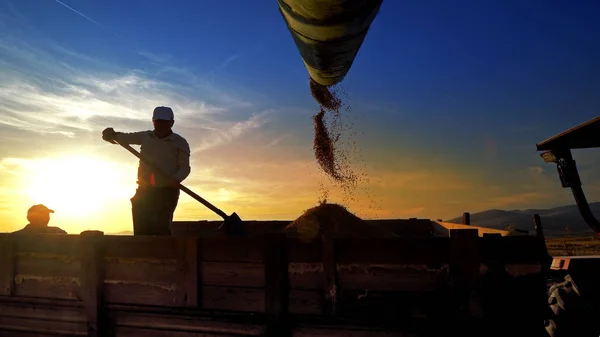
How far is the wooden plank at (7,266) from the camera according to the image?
13.1ft

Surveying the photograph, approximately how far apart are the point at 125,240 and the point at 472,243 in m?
2.81

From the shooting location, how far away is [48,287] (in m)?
3.82

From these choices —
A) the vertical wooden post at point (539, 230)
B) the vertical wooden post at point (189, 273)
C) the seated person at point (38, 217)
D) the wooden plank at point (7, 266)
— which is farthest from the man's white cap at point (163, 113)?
the vertical wooden post at point (539, 230)

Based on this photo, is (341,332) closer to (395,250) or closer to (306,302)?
(306,302)

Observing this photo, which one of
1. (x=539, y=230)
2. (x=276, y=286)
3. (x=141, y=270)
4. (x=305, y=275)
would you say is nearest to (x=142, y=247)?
(x=141, y=270)

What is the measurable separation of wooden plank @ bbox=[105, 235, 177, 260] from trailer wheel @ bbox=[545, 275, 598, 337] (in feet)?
12.2

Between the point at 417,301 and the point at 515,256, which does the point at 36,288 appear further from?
the point at 515,256

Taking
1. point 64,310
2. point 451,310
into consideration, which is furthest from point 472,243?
point 64,310

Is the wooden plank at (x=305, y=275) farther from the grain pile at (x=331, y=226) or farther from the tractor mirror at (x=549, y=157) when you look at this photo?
the tractor mirror at (x=549, y=157)

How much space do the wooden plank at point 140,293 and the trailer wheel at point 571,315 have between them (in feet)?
12.0

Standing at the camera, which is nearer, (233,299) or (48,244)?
(233,299)

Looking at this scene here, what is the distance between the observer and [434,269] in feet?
9.21

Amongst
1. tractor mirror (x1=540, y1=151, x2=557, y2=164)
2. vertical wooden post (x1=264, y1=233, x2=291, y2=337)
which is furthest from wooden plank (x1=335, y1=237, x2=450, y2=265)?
tractor mirror (x1=540, y1=151, x2=557, y2=164)

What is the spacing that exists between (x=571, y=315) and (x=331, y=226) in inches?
121
